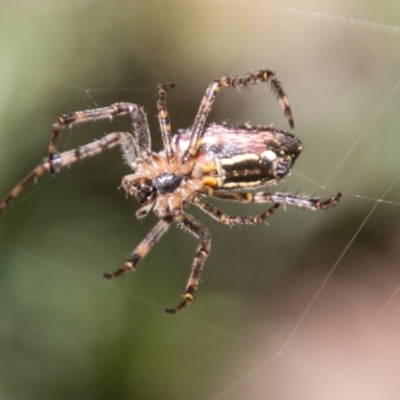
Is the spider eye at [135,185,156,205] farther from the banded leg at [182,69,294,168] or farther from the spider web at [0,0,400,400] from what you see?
the spider web at [0,0,400,400]

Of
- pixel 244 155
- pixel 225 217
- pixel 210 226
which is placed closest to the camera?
pixel 244 155

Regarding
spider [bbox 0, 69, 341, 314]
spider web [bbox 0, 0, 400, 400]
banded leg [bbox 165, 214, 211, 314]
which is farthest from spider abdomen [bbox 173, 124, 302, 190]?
spider web [bbox 0, 0, 400, 400]

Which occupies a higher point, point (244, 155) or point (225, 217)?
point (244, 155)

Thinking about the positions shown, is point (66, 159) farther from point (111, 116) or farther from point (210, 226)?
point (210, 226)

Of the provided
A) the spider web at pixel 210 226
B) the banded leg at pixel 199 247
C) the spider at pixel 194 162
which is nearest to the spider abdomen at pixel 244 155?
the spider at pixel 194 162

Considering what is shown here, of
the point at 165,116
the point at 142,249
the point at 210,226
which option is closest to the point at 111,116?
the point at 165,116

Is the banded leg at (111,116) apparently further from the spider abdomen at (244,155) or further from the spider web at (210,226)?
the spider web at (210,226)
